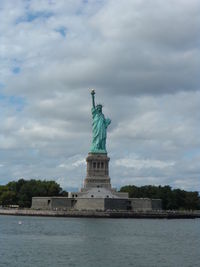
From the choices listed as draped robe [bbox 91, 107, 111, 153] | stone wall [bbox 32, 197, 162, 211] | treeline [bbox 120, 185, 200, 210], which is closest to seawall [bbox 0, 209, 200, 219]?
stone wall [bbox 32, 197, 162, 211]

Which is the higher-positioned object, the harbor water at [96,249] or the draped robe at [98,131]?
the draped robe at [98,131]

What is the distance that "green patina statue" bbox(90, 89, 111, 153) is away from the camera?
300 ft

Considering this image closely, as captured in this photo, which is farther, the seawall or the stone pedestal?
the stone pedestal

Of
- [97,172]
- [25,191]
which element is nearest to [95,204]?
[97,172]

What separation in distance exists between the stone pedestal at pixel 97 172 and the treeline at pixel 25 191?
38.2 ft

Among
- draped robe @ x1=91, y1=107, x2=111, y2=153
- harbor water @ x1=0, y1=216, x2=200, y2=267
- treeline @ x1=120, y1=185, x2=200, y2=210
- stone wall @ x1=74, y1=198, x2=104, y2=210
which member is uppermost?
draped robe @ x1=91, y1=107, x2=111, y2=153

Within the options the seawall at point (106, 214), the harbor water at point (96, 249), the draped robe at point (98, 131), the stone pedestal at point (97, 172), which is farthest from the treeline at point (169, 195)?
the harbor water at point (96, 249)

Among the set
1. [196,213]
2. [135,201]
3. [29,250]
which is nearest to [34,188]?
[135,201]

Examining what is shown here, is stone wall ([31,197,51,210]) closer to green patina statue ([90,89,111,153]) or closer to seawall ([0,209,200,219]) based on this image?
seawall ([0,209,200,219])

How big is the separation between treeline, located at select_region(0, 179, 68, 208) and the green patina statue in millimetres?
12430

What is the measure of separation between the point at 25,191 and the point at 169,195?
2455 cm

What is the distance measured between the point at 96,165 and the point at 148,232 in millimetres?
36284

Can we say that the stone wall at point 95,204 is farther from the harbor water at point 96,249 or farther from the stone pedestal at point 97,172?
the harbor water at point 96,249

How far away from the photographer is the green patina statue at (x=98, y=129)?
91.6m
